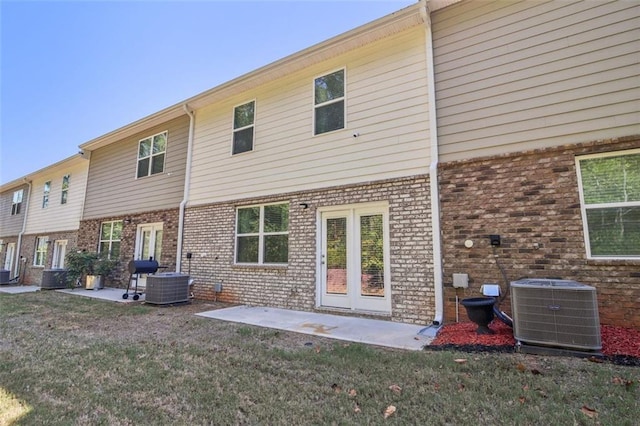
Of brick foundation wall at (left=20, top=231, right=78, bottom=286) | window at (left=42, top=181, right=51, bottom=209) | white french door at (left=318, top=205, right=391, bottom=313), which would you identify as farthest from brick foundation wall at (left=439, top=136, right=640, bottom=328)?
window at (left=42, top=181, right=51, bottom=209)

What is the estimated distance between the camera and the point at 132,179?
11.4 metres

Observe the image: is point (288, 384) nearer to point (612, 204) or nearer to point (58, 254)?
point (612, 204)

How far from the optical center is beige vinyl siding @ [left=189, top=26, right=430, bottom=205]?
5.99 m

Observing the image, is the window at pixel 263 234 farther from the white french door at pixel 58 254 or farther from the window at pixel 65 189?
the window at pixel 65 189

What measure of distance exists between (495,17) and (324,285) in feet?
19.3

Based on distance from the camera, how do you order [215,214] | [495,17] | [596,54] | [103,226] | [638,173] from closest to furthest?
1. [638,173]
2. [596,54]
3. [495,17]
4. [215,214]
5. [103,226]

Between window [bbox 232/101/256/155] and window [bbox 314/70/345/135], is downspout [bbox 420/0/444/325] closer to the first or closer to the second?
window [bbox 314/70/345/135]

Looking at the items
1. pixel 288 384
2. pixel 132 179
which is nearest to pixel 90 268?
pixel 132 179

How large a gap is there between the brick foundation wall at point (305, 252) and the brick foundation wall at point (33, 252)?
336 inches

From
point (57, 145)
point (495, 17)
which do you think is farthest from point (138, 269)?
point (57, 145)

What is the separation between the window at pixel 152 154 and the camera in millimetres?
10664

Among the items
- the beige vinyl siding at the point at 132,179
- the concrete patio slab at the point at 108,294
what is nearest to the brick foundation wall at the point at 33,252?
the beige vinyl siding at the point at 132,179

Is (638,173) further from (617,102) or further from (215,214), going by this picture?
(215,214)

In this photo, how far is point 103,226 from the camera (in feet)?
40.7
